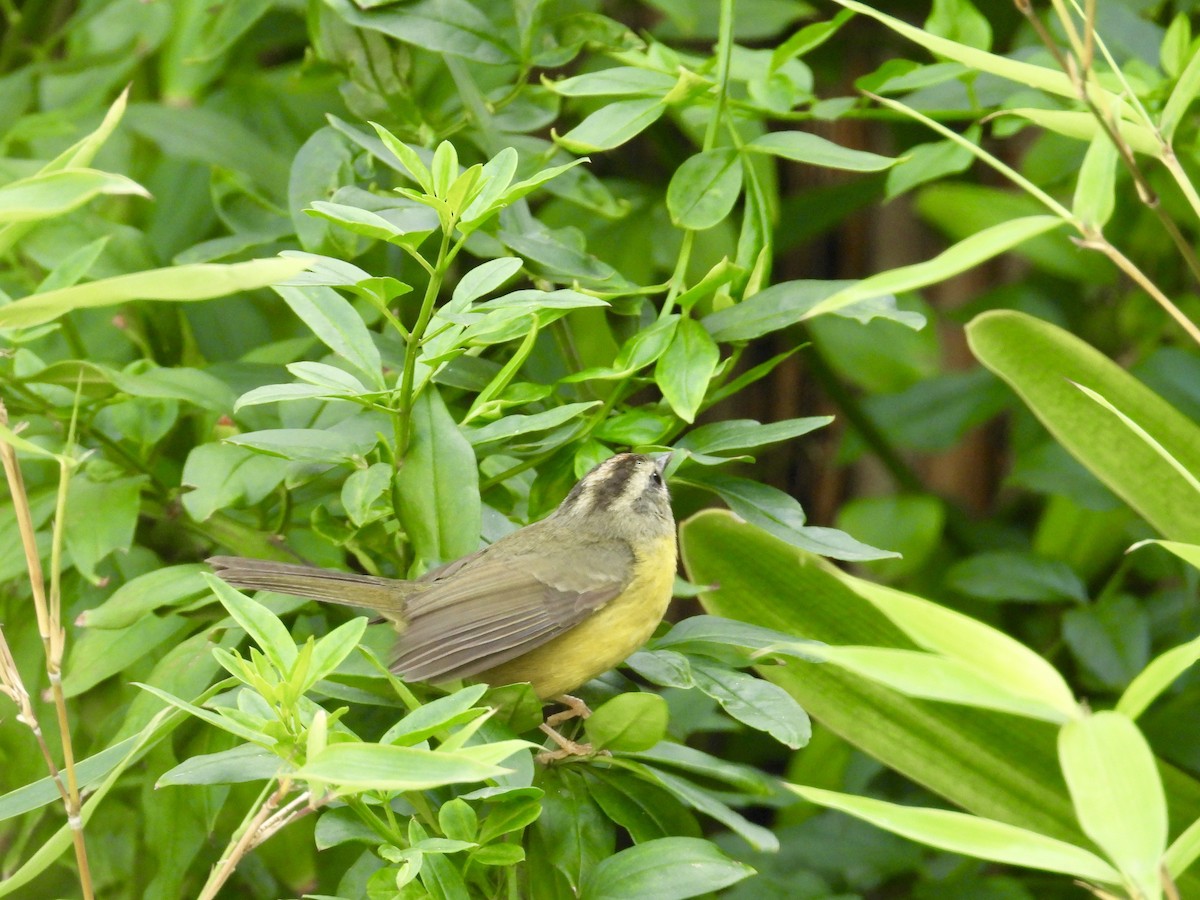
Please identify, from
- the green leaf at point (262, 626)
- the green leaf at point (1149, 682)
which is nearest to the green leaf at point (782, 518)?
the green leaf at point (1149, 682)

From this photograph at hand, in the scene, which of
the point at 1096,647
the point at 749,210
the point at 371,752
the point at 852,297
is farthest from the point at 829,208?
the point at 371,752

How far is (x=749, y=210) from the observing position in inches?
51.8

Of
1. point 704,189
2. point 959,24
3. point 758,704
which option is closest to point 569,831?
point 758,704

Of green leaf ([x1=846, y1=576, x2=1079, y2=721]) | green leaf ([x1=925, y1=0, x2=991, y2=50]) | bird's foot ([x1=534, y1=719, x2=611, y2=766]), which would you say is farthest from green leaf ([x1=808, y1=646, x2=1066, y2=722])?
green leaf ([x1=925, y1=0, x2=991, y2=50])

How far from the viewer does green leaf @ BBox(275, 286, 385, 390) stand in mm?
1097

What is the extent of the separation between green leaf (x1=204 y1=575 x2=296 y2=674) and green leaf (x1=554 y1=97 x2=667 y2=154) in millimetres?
534

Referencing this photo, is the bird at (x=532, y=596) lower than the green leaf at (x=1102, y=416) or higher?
lower

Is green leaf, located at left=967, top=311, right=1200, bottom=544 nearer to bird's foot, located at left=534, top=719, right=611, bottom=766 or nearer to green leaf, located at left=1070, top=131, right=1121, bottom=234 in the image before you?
green leaf, located at left=1070, top=131, right=1121, bottom=234

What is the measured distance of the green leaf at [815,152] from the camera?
1253 millimetres

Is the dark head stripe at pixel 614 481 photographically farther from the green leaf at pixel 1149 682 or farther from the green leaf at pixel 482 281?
the green leaf at pixel 1149 682

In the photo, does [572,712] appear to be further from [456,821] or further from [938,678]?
[938,678]

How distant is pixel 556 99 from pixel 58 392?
590 millimetres

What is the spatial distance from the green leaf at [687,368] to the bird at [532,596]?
126 mm

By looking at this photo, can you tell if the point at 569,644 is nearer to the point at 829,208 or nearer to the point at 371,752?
the point at 371,752
